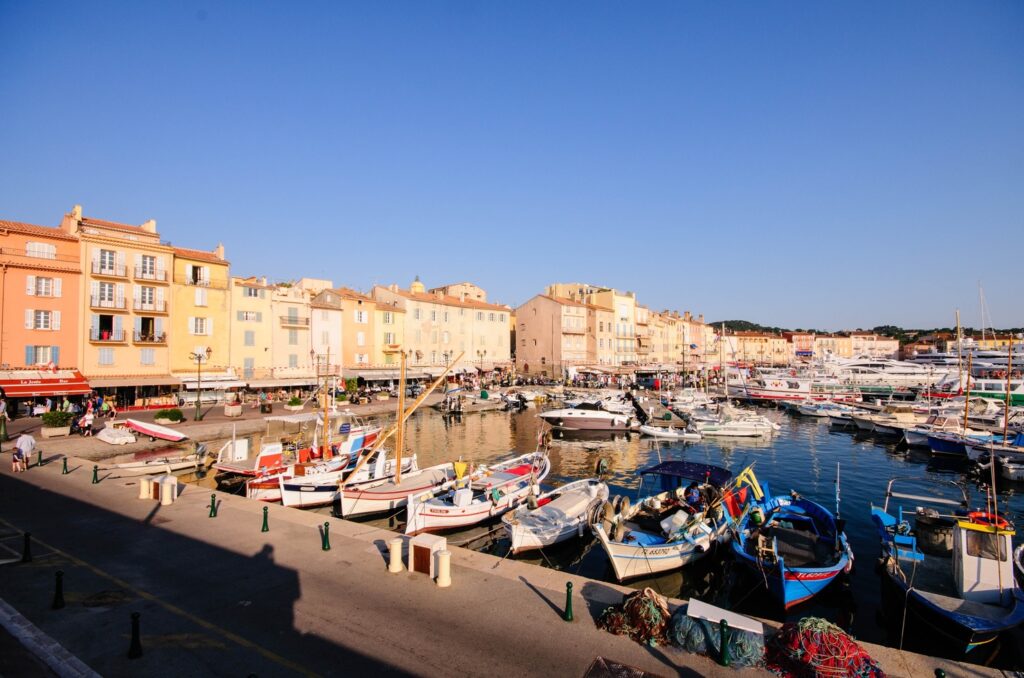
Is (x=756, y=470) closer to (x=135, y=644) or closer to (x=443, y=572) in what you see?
(x=443, y=572)

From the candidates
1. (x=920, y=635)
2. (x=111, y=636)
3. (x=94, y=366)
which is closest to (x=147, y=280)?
(x=94, y=366)

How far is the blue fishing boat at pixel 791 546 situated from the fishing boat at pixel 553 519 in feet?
16.2

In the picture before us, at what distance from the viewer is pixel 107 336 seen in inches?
1743

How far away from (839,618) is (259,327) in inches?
2050

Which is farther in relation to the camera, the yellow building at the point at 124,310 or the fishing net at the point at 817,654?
the yellow building at the point at 124,310

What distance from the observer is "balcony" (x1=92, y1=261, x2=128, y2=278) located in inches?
1720

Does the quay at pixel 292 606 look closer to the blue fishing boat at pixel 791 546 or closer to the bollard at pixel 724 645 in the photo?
the bollard at pixel 724 645

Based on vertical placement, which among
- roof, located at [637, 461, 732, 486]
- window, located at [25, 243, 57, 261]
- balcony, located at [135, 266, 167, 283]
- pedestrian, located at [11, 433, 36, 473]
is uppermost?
window, located at [25, 243, 57, 261]

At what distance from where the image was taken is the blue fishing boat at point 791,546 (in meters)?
14.9

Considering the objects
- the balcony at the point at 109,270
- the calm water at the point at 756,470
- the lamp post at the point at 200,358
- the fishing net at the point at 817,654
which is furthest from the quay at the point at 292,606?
the balcony at the point at 109,270

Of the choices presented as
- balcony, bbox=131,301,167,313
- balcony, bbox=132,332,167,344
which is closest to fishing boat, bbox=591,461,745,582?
balcony, bbox=132,332,167,344

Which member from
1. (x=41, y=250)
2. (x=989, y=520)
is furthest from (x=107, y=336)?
(x=989, y=520)

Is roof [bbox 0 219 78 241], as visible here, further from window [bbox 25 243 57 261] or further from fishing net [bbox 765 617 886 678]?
fishing net [bbox 765 617 886 678]

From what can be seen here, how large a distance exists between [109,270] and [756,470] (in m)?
49.3
